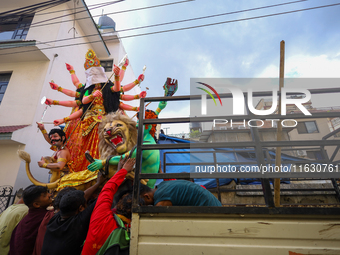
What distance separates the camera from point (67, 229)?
2.18m

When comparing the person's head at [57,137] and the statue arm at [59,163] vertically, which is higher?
the person's head at [57,137]

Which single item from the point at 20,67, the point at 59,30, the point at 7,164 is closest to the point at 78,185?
the point at 7,164

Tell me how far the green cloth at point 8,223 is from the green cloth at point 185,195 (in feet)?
7.44

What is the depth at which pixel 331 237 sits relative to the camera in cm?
170

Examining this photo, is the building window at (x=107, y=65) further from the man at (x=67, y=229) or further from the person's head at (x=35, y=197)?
the man at (x=67, y=229)

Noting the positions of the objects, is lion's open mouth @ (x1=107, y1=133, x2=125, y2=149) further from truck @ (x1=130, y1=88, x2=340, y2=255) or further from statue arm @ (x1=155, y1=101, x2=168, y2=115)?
truck @ (x1=130, y1=88, x2=340, y2=255)

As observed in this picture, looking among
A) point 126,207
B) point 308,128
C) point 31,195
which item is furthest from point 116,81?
point 308,128

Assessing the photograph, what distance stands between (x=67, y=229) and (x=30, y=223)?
890mm

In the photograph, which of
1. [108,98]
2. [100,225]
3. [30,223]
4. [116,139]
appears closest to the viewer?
[100,225]

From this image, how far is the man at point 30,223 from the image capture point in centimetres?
263

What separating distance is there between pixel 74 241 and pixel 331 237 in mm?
2350

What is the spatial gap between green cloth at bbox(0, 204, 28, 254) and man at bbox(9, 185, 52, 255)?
0.18 metres

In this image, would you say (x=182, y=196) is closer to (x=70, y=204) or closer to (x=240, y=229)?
(x=240, y=229)

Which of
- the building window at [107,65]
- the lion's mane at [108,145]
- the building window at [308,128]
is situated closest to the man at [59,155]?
the lion's mane at [108,145]
